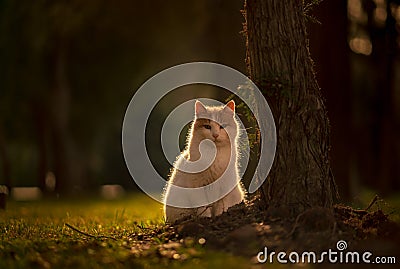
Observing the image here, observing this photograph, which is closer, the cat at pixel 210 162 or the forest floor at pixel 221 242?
the forest floor at pixel 221 242

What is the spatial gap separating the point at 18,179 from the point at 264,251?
3894 centimetres

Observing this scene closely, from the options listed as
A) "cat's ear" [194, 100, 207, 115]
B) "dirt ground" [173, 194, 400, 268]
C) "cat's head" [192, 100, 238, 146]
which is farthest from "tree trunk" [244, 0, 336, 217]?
"cat's ear" [194, 100, 207, 115]

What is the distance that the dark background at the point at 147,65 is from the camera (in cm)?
1673

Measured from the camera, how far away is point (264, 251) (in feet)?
22.8

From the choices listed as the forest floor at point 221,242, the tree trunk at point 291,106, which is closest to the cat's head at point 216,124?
the forest floor at point 221,242

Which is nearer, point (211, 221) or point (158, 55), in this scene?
point (211, 221)

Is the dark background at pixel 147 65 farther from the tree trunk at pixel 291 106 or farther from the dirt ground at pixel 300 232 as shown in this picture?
the dirt ground at pixel 300 232

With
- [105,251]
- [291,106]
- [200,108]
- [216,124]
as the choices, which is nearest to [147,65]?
[200,108]

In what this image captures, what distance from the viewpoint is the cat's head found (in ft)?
31.9

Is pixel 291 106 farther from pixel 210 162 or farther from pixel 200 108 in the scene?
pixel 200 108

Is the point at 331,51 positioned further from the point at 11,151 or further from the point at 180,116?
the point at 11,151

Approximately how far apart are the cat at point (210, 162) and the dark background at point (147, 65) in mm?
5950

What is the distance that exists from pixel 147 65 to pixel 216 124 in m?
21.2

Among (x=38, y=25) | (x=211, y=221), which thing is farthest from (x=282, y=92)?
(x=38, y=25)
